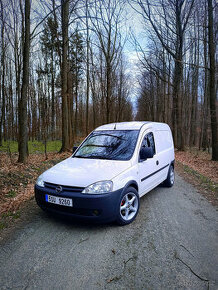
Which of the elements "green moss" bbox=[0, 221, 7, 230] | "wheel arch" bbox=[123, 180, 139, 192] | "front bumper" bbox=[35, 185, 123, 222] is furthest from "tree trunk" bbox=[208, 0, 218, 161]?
"green moss" bbox=[0, 221, 7, 230]

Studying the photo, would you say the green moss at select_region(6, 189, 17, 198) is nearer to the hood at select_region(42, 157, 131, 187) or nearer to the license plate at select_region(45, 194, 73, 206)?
the hood at select_region(42, 157, 131, 187)

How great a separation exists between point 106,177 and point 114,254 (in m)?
1.13

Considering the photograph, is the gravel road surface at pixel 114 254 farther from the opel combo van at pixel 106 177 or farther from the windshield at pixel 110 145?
the windshield at pixel 110 145

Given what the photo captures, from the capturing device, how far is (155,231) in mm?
3080

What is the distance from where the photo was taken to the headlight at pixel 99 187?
9.41 ft

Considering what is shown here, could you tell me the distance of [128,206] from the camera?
3.36m

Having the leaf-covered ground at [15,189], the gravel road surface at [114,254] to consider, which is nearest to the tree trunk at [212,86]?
the gravel road surface at [114,254]

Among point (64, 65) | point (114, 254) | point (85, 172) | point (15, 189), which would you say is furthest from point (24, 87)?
point (114, 254)

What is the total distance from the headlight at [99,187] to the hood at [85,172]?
0.07m

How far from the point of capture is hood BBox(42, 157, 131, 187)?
2.99m

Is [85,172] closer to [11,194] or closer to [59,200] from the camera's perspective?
[59,200]

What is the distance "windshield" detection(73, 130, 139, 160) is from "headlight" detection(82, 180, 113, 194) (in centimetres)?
89

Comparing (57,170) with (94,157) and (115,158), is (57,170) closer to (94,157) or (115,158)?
(94,157)

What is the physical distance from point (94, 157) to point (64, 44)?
10.6m
